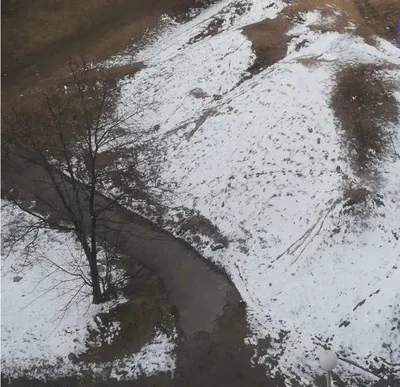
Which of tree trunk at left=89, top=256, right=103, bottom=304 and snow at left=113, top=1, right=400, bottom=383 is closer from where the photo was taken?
tree trunk at left=89, top=256, right=103, bottom=304

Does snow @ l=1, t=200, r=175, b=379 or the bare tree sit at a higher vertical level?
the bare tree

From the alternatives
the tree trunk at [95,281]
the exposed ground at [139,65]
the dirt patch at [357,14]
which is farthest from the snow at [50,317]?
the dirt patch at [357,14]

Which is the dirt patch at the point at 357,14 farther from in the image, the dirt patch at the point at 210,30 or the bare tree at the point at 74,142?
the bare tree at the point at 74,142

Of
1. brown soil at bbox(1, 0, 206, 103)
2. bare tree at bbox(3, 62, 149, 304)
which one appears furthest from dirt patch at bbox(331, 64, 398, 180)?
brown soil at bbox(1, 0, 206, 103)

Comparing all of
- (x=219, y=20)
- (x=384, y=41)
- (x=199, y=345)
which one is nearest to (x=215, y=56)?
(x=219, y=20)

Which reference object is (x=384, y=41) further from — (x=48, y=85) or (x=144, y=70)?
(x=48, y=85)

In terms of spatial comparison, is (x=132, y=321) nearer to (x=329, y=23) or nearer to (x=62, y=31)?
(x=329, y=23)

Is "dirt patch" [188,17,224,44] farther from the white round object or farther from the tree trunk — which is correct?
the white round object
